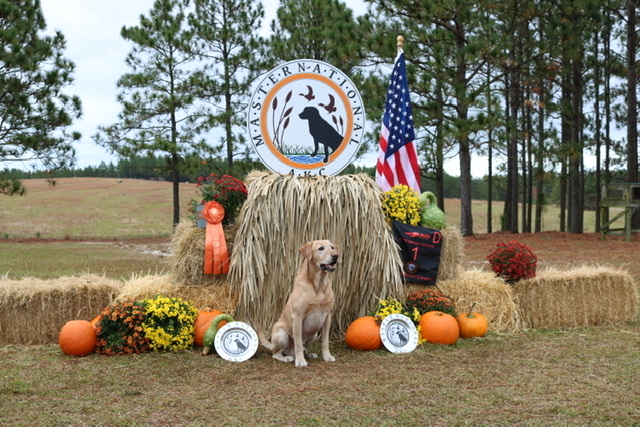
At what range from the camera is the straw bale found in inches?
262

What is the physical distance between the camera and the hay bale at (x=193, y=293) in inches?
259

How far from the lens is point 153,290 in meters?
6.63

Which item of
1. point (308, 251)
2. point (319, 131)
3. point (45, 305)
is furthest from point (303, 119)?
point (45, 305)

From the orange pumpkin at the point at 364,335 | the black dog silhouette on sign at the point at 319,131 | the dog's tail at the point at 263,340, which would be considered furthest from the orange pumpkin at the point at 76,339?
the black dog silhouette on sign at the point at 319,131

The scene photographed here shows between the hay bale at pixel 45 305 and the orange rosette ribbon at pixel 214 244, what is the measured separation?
1.14 m

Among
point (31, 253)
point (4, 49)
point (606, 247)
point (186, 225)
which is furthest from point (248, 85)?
point (186, 225)

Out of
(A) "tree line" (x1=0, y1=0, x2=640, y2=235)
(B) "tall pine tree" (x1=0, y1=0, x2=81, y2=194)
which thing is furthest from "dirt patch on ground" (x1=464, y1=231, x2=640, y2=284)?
(B) "tall pine tree" (x1=0, y1=0, x2=81, y2=194)

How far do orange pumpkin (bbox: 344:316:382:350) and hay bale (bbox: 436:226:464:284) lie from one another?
4.34ft

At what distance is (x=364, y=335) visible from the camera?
6.10m

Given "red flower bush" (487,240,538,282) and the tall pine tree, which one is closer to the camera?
"red flower bush" (487,240,538,282)

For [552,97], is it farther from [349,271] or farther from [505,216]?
[349,271]

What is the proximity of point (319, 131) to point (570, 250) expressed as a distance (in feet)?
40.5

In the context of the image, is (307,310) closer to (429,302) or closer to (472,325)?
(429,302)

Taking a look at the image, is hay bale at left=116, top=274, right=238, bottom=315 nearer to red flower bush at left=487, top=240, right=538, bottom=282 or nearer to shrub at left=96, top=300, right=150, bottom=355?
shrub at left=96, top=300, right=150, bottom=355
